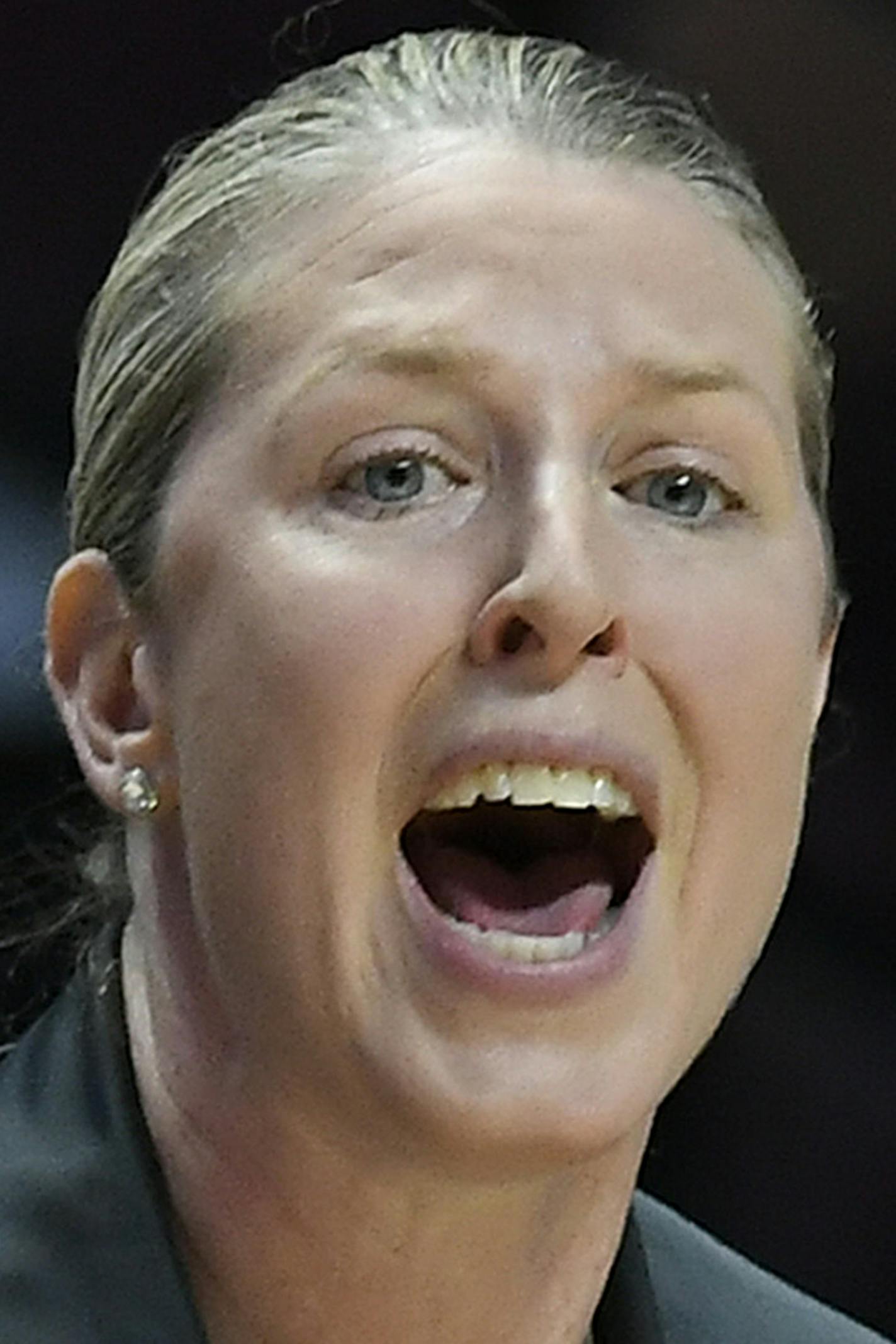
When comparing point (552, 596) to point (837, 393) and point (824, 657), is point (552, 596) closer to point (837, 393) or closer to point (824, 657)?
point (824, 657)

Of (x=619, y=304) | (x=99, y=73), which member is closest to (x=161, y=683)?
(x=619, y=304)

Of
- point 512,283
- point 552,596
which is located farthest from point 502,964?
point 512,283

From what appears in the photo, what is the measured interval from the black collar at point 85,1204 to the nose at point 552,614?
22 centimetres

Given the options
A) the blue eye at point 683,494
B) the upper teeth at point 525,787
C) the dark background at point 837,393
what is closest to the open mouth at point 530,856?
the upper teeth at point 525,787

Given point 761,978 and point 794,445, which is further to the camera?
point 761,978

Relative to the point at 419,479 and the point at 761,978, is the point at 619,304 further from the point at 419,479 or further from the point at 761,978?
the point at 761,978

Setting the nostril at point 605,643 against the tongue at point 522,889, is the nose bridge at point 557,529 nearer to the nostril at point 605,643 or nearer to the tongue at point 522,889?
the nostril at point 605,643

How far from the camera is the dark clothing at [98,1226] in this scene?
91cm

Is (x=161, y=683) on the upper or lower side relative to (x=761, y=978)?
upper

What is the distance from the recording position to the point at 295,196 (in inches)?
37.6

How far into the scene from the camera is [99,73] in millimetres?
1404

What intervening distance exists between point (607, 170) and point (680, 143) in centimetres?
5

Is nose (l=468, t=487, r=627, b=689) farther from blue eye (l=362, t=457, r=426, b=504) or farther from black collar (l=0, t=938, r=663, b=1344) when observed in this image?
black collar (l=0, t=938, r=663, b=1344)

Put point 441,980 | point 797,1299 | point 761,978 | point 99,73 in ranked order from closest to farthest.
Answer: point 441,980
point 797,1299
point 99,73
point 761,978
